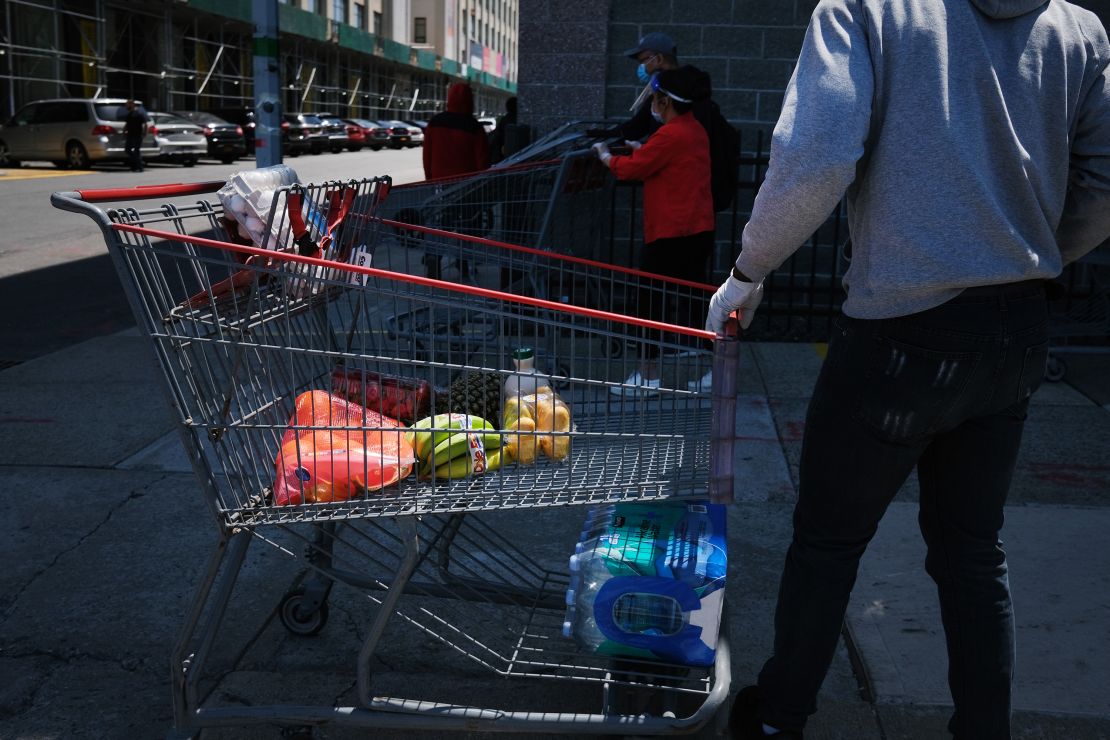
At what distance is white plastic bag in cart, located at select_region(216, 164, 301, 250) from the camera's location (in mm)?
2721

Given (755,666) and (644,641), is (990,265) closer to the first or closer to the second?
(644,641)

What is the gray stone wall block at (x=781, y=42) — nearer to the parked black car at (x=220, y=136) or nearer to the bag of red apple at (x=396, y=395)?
the bag of red apple at (x=396, y=395)

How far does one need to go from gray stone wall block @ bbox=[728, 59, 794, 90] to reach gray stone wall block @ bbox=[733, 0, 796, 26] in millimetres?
303

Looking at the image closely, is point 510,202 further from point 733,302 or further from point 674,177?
point 733,302

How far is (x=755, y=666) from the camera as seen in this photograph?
3.39 metres

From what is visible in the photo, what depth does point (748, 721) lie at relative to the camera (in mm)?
2805

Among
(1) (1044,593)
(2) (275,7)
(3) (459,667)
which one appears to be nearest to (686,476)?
(3) (459,667)

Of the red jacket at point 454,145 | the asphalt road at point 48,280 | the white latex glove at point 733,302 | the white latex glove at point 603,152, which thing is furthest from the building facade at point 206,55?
the white latex glove at point 733,302

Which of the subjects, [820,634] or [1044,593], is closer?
[820,634]

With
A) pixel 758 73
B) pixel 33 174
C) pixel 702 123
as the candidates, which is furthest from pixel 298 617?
pixel 33 174

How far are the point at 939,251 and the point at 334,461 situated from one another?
4.78 feet

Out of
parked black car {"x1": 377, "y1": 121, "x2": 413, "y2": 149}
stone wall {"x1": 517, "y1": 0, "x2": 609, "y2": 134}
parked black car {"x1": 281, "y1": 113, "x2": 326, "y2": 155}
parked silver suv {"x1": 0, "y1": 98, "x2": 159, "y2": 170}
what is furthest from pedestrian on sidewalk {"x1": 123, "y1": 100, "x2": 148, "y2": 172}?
parked black car {"x1": 377, "y1": 121, "x2": 413, "y2": 149}

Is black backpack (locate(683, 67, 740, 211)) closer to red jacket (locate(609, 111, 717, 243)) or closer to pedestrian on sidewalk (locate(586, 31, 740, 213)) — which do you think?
pedestrian on sidewalk (locate(586, 31, 740, 213))

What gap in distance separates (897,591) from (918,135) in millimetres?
2042
